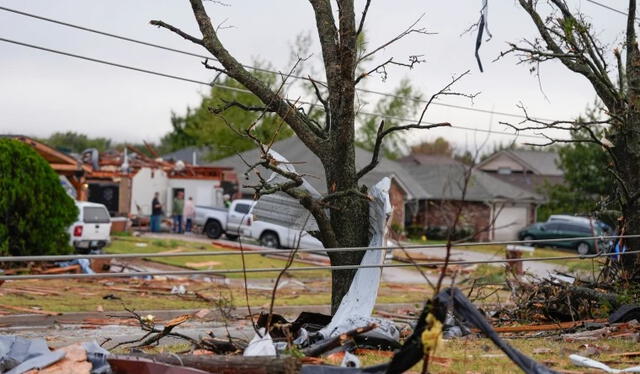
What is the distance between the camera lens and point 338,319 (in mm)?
11203

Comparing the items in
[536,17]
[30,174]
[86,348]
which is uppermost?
[536,17]

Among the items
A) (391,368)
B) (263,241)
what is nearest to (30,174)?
(263,241)

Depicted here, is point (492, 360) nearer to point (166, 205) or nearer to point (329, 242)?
point (329, 242)

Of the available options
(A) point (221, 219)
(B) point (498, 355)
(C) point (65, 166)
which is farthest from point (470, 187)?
(B) point (498, 355)

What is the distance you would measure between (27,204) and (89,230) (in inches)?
174

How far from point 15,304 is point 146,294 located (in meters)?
3.69

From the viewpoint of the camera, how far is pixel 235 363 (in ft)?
23.9

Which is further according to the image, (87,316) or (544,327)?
(87,316)

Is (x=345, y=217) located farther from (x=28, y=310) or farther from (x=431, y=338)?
(x=28, y=310)

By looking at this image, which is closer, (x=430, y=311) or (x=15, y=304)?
(x=430, y=311)

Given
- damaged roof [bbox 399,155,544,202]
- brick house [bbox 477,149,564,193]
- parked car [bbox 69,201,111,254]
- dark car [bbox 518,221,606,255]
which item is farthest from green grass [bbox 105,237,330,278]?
brick house [bbox 477,149,564,193]

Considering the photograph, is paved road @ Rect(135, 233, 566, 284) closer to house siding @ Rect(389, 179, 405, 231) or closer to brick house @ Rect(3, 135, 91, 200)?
brick house @ Rect(3, 135, 91, 200)

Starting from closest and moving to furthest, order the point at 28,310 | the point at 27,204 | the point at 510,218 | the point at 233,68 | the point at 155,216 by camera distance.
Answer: the point at 233,68 < the point at 28,310 < the point at 27,204 < the point at 155,216 < the point at 510,218

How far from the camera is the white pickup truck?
33844 mm
